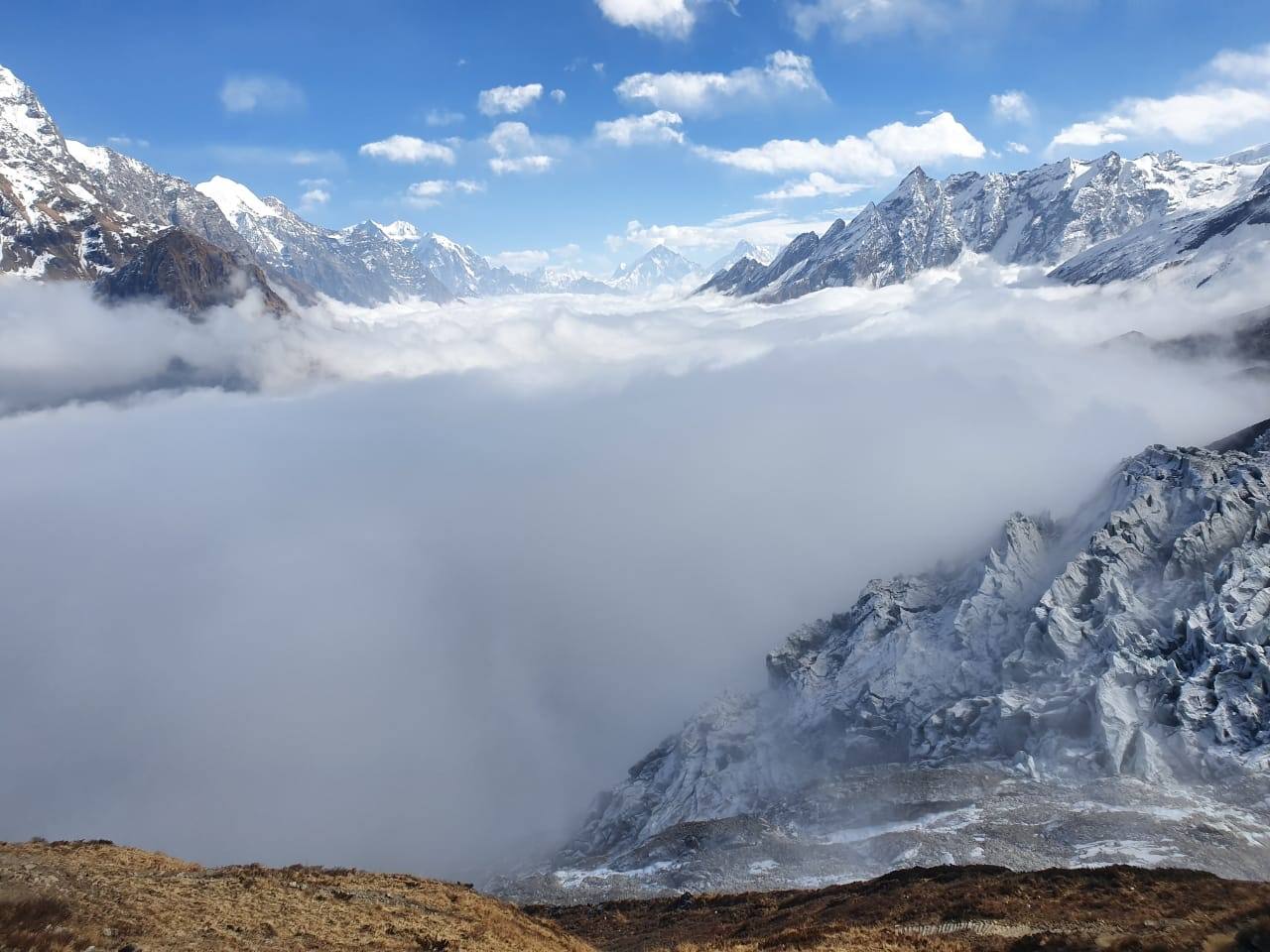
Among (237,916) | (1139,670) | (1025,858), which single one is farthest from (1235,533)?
(237,916)

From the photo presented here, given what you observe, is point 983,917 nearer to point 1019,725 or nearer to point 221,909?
point 221,909

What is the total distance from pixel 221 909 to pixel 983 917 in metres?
38.6

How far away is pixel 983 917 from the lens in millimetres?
39062

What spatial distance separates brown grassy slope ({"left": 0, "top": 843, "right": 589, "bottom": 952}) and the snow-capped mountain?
4477 cm

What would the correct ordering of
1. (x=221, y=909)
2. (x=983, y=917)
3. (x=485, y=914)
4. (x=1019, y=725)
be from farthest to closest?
(x=1019, y=725) → (x=485, y=914) → (x=983, y=917) → (x=221, y=909)

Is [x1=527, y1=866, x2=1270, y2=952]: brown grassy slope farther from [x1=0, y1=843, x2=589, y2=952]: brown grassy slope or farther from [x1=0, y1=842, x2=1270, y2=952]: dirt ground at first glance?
[x1=0, y1=843, x2=589, y2=952]: brown grassy slope

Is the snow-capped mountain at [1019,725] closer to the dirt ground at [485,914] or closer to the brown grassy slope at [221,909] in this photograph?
the dirt ground at [485,914]

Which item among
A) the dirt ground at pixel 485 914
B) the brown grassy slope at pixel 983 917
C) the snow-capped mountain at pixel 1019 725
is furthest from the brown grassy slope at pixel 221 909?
the snow-capped mountain at pixel 1019 725

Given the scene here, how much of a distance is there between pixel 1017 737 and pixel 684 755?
63.6m

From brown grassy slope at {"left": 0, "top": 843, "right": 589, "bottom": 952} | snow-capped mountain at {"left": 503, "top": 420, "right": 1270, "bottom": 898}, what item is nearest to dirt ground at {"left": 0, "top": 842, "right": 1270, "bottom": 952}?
brown grassy slope at {"left": 0, "top": 843, "right": 589, "bottom": 952}

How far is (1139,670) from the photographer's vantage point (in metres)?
90.6

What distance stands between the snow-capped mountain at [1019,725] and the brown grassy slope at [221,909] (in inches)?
1762

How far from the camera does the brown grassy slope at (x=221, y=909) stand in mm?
26922

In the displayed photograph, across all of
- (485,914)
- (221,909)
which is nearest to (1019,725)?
(485,914)
